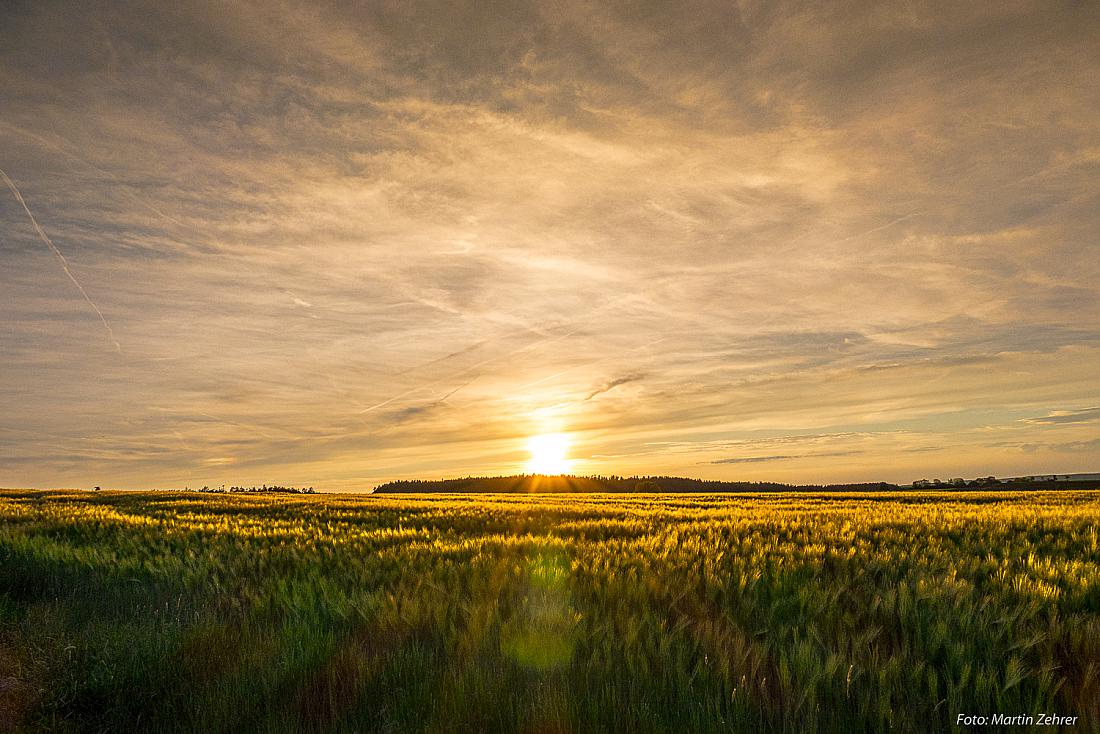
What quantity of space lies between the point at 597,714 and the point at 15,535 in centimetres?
1373

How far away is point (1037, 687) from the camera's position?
3277mm

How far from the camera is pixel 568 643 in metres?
3.95

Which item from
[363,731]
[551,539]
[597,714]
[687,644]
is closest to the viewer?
[597,714]

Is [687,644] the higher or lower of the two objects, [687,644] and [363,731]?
the higher

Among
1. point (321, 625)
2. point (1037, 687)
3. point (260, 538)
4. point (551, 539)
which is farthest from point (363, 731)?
point (260, 538)

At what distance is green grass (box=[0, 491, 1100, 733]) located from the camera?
320cm

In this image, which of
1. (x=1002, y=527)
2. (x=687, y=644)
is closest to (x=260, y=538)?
(x=687, y=644)

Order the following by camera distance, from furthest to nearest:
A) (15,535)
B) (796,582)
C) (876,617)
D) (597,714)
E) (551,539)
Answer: (15,535), (551,539), (796,582), (876,617), (597,714)

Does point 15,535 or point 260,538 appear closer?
point 260,538

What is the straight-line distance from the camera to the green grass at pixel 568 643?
10.5 feet

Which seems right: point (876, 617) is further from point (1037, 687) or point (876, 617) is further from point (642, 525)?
point (642, 525)

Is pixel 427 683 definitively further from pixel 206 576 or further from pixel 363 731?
pixel 206 576

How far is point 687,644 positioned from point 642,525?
8643mm

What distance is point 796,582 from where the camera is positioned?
18.1 feet
